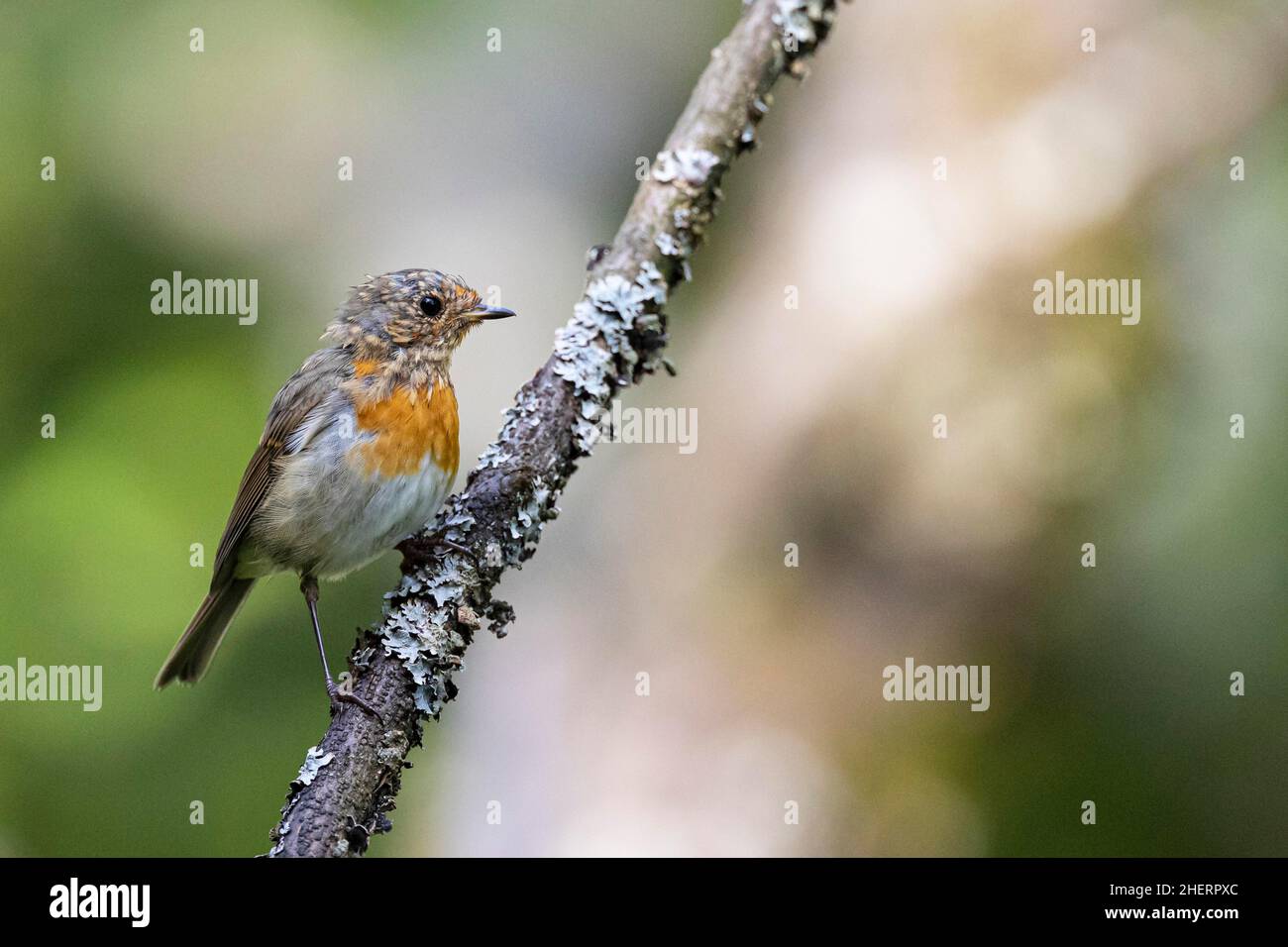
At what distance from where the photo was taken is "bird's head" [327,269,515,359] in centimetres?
430

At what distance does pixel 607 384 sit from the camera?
3.54 m

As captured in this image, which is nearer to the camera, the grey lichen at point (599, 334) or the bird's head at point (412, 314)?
the grey lichen at point (599, 334)

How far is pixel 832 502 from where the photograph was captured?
5.59m

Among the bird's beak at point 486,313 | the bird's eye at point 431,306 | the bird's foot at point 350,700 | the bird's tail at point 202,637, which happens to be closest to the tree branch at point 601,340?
the bird's foot at point 350,700

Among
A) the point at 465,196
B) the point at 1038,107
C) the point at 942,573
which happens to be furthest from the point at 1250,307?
the point at 465,196

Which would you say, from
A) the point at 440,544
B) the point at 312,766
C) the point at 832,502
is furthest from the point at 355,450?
the point at 832,502

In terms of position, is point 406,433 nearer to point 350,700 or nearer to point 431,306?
point 431,306

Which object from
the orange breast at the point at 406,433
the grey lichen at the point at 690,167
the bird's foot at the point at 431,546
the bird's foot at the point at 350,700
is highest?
the grey lichen at the point at 690,167

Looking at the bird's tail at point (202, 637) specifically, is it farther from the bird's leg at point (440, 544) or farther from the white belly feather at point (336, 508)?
the bird's leg at point (440, 544)

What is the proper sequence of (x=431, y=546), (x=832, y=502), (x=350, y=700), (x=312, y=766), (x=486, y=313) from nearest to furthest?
(x=312, y=766) < (x=350, y=700) < (x=431, y=546) < (x=486, y=313) < (x=832, y=502)

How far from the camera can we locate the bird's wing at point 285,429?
4.20 meters

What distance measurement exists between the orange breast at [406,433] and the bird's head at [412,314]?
0.80ft

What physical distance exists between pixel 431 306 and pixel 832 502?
232 cm

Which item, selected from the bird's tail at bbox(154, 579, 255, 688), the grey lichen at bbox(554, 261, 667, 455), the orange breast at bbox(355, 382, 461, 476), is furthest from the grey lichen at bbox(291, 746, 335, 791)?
the bird's tail at bbox(154, 579, 255, 688)
